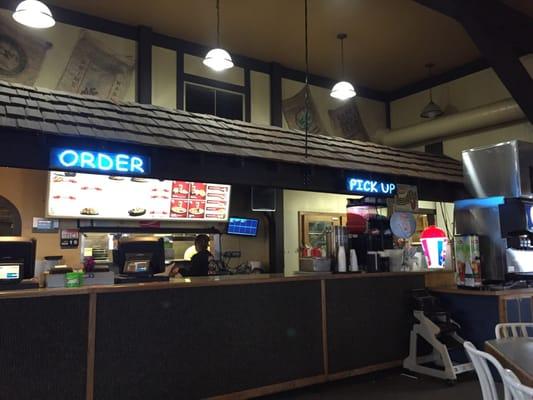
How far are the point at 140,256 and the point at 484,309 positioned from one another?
3.96m

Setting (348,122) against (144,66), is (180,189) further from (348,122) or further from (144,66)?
(348,122)

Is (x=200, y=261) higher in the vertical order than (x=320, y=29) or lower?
lower

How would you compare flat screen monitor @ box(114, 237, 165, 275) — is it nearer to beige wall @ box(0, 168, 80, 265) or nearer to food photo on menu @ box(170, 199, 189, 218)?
food photo on menu @ box(170, 199, 189, 218)

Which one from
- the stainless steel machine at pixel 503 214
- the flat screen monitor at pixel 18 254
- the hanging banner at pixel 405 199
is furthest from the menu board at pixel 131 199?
the stainless steel machine at pixel 503 214

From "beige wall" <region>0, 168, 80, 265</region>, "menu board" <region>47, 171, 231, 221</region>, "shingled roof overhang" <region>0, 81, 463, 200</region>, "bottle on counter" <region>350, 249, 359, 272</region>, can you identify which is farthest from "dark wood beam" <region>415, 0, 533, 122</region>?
"beige wall" <region>0, 168, 80, 265</region>

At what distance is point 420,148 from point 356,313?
16.0 feet

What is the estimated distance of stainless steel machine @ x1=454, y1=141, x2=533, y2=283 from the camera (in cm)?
580

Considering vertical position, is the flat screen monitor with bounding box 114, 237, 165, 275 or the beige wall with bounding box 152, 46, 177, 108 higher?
the beige wall with bounding box 152, 46, 177, 108

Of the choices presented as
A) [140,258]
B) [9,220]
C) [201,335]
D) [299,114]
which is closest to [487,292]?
[201,335]

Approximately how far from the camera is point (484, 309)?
5340 millimetres

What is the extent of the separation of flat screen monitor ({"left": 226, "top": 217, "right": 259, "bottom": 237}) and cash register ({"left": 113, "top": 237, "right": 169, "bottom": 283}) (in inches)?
125

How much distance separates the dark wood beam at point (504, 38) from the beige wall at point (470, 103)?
780 mm

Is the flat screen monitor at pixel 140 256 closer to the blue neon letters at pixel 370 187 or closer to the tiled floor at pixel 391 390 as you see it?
the tiled floor at pixel 391 390

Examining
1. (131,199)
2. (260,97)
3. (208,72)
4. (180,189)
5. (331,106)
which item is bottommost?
(131,199)
